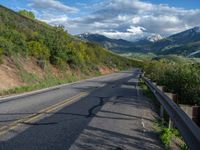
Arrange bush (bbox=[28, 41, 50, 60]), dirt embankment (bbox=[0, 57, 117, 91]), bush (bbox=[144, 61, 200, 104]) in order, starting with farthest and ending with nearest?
bush (bbox=[28, 41, 50, 60]) < dirt embankment (bbox=[0, 57, 117, 91]) < bush (bbox=[144, 61, 200, 104])

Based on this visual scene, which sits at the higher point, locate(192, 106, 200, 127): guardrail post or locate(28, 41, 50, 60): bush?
locate(28, 41, 50, 60): bush

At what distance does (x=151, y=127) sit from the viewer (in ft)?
33.6

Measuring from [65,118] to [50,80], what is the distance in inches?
852

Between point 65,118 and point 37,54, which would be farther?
point 37,54

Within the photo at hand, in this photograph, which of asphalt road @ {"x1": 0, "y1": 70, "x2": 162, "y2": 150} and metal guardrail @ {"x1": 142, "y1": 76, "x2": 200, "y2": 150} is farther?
asphalt road @ {"x1": 0, "y1": 70, "x2": 162, "y2": 150}

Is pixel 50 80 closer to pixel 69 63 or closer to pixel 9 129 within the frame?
pixel 69 63

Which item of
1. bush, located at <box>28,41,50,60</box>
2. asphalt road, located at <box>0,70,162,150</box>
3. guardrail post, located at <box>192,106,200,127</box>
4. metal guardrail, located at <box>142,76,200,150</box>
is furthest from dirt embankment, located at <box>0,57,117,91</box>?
guardrail post, located at <box>192,106,200,127</box>

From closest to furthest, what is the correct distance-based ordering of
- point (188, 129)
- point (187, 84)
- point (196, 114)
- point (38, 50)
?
point (188, 129) < point (196, 114) < point (187, 84) < point (38, 50)

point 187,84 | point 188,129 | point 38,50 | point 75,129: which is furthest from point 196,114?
point 38,50

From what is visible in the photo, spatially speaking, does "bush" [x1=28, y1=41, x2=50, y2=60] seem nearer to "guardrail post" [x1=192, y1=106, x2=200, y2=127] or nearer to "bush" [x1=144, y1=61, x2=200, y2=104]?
"bush" [x1=144, y1=61, x2=200, y2=104]

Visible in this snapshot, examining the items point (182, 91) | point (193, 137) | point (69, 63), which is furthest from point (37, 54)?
point (193, 137)

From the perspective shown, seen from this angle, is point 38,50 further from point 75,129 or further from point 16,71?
point 75,129

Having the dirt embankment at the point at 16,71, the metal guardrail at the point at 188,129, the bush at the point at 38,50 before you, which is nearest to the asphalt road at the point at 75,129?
the metal guardrail at the point at 188,129

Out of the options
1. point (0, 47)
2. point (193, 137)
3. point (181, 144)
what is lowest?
point (181, 144)
